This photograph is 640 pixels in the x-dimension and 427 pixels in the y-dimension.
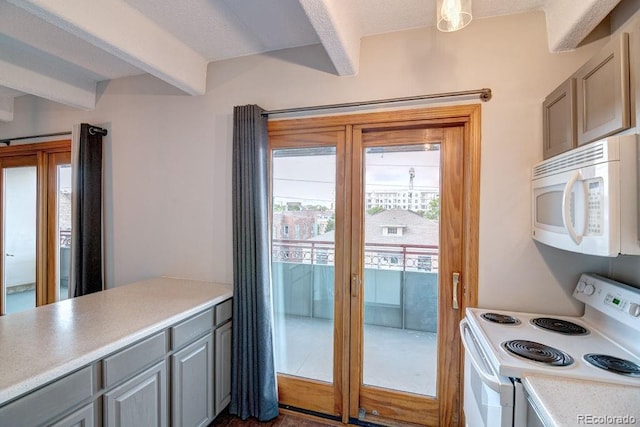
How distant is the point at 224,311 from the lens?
6.63 feet

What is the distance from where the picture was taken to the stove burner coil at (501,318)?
153cm

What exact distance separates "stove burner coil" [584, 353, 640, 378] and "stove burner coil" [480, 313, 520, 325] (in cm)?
35

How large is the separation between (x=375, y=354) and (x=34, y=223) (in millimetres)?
3693

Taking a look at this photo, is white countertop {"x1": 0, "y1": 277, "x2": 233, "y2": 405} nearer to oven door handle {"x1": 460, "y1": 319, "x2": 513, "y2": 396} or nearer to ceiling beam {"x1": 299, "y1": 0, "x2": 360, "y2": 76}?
oven door handle {"x1": 460, "y1": 319, "x2": 513, "y2": 396}

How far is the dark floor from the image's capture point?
1979 millimetres

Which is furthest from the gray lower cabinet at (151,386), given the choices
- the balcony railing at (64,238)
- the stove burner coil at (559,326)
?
the balcony railing at (64,238)

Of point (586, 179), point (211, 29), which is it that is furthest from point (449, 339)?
point (211, 29)

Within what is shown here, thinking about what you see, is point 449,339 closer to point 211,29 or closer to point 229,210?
point 229,210

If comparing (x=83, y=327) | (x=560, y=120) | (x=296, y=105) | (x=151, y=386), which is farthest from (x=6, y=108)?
(x=560, y=120)

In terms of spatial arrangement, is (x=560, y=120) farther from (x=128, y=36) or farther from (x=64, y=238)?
(x=64, y=238)

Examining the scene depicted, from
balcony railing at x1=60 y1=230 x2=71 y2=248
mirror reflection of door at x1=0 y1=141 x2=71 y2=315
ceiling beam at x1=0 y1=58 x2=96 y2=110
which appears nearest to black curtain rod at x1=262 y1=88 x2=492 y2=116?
ceiling beam at x1=0 y1=58 x2=96 y2=110

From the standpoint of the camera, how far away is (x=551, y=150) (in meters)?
1.55

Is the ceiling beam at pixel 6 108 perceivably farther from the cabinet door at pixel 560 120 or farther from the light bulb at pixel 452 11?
the cabinet door at pixel 560 120

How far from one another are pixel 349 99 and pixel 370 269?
1.19 metres
